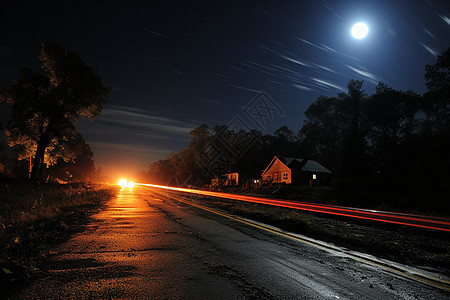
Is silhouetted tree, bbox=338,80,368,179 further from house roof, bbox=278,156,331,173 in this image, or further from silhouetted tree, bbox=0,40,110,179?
silhouetted tree, bbox=0,40,110,179

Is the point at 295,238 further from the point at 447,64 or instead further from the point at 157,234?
the point at 447,64

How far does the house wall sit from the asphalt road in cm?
4193

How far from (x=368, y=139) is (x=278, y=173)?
2370cm

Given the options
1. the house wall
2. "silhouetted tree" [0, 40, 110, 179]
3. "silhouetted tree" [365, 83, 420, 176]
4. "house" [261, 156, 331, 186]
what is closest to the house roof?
"house" [261, 156, 331, 186]

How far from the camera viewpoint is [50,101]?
22.9m

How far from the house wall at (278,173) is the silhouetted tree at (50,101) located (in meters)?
35.6

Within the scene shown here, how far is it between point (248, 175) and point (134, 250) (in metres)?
58.3

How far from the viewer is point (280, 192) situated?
31062mm

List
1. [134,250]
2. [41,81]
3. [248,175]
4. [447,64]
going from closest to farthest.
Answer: [134,250] → [41,81] → [447,64] → [248,175]

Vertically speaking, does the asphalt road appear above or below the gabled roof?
below

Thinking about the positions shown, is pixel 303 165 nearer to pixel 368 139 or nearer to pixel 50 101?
pixel 368 139

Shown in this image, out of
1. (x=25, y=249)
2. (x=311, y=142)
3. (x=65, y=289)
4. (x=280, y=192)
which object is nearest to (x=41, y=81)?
(x=25, y=249)

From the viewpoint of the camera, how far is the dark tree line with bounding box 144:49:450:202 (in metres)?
29.8

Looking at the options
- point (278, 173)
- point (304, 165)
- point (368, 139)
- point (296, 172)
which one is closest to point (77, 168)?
point (278, 173)
